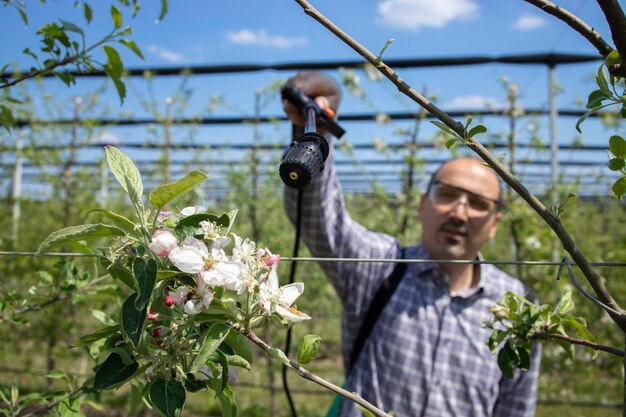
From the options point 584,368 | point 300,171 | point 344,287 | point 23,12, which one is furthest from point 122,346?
point 584,368

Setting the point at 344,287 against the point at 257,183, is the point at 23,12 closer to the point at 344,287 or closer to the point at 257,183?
the point at 344,287

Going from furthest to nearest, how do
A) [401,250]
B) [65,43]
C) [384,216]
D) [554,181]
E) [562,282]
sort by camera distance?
1. [384,216]
2. [554,181]
3. [562,282]
4. [401,250]
5. [65,43]

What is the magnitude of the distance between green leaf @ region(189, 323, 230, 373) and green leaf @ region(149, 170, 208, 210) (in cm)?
15

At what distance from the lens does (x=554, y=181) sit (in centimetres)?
434

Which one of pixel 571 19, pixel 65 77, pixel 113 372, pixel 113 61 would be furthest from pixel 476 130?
pixel 65 77

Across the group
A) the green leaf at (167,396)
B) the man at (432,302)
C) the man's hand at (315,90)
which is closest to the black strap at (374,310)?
the man at (432,302)

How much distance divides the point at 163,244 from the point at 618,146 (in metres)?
0.56

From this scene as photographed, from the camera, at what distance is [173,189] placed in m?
0.64

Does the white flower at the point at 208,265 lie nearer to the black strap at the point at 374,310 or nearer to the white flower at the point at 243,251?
Result: the white flower at the point at 243,251

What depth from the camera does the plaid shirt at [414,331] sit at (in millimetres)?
1839

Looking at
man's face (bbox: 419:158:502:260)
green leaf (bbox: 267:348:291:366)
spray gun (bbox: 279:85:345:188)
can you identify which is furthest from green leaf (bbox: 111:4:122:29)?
man's face (bbox: 419:158:502:260)

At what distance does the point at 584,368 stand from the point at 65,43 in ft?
15.3

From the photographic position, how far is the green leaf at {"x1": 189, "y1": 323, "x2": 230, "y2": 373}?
585 mm

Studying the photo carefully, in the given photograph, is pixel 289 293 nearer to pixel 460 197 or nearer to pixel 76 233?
pixel 76 233
